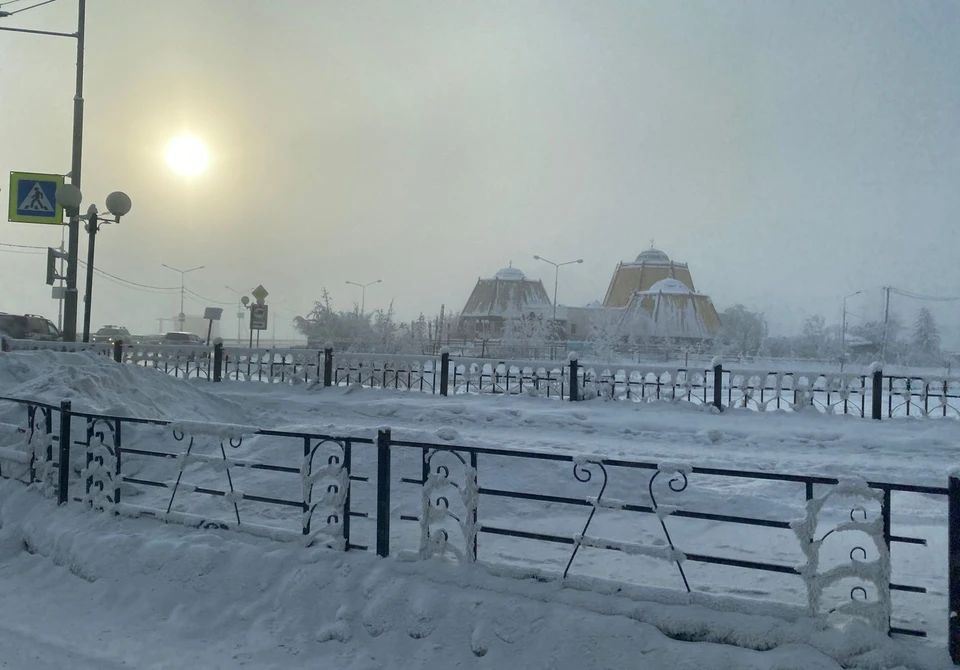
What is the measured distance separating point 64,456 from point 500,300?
68057 millimetres

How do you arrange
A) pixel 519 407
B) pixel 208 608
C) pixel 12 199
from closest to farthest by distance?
pixel 208 608 < pixel 12 199 < pixel 519 407

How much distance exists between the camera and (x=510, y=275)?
2968 inches

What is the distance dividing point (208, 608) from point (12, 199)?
12.4 m

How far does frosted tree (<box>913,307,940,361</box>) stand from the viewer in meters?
60.1

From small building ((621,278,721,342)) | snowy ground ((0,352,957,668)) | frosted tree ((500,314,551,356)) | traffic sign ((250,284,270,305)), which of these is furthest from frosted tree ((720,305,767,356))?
snowy ground ((0,352,957,668))

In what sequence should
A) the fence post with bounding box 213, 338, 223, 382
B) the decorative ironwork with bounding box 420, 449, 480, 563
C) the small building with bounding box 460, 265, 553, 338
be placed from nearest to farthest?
the decorative ironwork with bounding box 420, 449, 480, 563 → the fence post with bounding box 213, 338, 223, 382 → the small building with bounding box 460, 265, 553, 338

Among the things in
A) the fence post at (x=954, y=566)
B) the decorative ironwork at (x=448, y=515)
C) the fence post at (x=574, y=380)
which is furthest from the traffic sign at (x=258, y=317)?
the fence post at (x=954, y=566)

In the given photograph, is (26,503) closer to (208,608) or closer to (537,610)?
A: (208,608)

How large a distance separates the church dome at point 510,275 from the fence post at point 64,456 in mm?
68655

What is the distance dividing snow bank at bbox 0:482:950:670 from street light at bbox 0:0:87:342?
9.98m

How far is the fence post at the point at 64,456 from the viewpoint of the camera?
6.76m

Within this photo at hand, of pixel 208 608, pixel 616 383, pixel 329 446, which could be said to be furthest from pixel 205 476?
pixel 616 383

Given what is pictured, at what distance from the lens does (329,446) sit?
9.18 meters

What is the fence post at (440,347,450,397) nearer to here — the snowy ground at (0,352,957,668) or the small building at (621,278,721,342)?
the snowy ground at (0,352,957,668)
